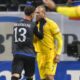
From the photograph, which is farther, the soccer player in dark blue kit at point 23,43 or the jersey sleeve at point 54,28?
the jersey sleeve at point 54,28

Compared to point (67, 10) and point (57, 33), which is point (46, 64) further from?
point (67, 10)

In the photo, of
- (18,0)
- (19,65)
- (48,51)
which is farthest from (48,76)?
(18,0)

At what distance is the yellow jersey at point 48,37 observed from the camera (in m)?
9.45

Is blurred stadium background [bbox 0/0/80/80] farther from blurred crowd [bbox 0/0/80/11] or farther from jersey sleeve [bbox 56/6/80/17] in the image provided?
blurred crowd [bbox 0/0/80/11]

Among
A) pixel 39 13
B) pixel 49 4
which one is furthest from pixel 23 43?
pixel 49 4

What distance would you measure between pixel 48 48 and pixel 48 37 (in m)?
0.25

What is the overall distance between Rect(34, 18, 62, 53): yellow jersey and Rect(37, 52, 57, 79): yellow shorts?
0.36ft

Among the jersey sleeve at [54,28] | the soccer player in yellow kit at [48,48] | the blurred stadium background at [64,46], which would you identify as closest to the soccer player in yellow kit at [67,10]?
the blurred stadium background at [64,46]

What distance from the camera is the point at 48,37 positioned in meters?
9.45

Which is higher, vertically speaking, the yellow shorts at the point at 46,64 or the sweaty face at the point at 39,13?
the sweaty face at the point at 39,13

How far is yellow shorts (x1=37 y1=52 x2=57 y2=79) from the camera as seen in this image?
9.51 meters

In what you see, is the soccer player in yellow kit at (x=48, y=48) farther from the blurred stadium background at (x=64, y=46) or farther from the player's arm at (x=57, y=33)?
the blurred stadium background at (x=64, y=46)

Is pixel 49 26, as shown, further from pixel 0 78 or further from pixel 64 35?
pixel 0 78

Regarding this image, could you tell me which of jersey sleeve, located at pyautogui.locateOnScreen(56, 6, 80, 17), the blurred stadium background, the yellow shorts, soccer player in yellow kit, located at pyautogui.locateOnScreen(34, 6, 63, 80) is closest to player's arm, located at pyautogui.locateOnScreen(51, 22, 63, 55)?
soccer player in yellow kit, located at pyautogui.locateOnScreen(34, 6, 63, 80)
